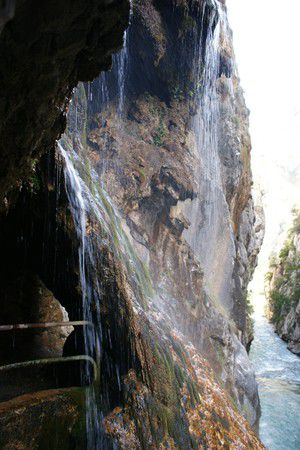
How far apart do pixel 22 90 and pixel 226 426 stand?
23.4 feet

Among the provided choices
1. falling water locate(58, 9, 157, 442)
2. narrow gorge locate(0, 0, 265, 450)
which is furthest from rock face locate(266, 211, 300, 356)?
falling water locate(58, 9, 157, 442)

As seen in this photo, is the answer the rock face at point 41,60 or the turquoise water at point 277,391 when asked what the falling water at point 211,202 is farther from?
the rock face at point 41,60

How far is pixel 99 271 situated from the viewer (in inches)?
226

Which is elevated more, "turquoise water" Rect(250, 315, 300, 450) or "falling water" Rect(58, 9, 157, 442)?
"falling water" Rect(58, 9, 157, 442)

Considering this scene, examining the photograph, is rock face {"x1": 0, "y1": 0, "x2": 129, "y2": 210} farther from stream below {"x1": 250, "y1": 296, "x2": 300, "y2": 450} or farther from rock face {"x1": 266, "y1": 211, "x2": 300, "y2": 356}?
rock face {"x1": 266, "y1": 211, "x2": 300, "y2": 356}

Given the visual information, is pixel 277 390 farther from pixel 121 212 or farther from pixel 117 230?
pixel 117 230

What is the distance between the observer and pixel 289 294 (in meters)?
33.9

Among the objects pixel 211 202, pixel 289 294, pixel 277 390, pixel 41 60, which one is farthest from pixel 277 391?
pixel 41 60

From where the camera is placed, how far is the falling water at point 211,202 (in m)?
14.4

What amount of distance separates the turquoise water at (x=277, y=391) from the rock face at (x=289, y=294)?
100 cm

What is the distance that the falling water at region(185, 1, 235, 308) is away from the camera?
47.4ft

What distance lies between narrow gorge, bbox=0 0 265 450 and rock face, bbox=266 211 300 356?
1465 cm

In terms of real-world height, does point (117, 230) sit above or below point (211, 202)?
below

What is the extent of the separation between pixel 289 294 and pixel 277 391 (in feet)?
57.1
